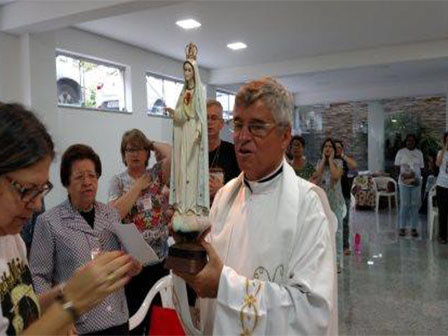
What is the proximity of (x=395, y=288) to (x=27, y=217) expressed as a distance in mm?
4121

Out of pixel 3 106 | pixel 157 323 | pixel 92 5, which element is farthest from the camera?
pixel 92 5

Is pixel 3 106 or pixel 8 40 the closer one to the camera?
pixel 3 106

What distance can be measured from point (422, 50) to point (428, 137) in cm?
416

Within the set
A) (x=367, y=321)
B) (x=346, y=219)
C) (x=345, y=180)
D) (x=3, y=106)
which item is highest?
(x=3, y=106)

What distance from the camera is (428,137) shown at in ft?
35.0

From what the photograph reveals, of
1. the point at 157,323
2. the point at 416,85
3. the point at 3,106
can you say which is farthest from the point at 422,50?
the point at 3,106

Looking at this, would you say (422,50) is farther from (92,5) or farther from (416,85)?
(92,5)

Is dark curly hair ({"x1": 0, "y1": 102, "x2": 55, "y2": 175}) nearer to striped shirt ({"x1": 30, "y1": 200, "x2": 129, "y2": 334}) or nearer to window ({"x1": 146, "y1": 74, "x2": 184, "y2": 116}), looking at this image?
striped shirt ({"x1": 30, "y1": 200, "x2": 129, "y2": 334})

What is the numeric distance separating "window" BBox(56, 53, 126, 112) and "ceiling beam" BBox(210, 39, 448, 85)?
2.48 meters

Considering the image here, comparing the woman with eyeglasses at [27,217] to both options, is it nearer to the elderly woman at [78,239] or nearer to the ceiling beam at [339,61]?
the elderly woman at [78,239]

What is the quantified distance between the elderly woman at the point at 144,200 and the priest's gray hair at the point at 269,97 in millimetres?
1172

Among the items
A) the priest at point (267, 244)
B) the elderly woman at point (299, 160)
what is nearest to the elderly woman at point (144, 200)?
the priest at point (267, 244)

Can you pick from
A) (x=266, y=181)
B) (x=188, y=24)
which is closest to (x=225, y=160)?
(x=266, y=181)

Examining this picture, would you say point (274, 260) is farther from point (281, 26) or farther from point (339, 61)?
point (339, 61)
